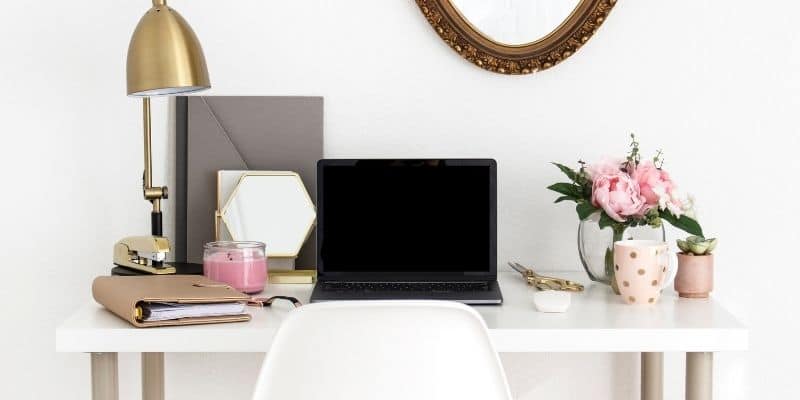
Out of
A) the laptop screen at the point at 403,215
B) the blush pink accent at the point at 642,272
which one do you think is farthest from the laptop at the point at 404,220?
the blush pink accent at the point at 642,272

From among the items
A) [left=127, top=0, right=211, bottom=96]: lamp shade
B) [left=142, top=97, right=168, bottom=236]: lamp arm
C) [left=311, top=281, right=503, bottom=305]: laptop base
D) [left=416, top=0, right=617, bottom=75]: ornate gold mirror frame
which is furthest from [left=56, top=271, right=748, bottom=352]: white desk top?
[left=416, top=0, right=617, bottom=75]: ornate gold mirror frame

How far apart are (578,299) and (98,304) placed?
2.81 ft

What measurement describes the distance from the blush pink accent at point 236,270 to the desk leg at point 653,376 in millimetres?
841

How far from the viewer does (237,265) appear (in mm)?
1543

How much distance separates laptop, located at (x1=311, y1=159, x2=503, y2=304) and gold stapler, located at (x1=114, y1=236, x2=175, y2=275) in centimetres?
29

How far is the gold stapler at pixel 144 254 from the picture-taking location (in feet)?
5.17

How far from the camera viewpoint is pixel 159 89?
155 centimetres

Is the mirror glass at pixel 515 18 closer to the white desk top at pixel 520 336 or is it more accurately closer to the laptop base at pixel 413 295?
the laptop base at pixel 413 295

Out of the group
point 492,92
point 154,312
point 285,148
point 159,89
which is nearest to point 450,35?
point 492,92

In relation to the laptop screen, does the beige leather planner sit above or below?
below

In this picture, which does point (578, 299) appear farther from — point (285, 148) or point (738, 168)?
point (285, 148)

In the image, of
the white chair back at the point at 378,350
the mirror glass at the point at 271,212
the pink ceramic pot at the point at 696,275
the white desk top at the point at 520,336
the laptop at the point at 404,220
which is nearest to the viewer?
the white chair back at the point at 378,350

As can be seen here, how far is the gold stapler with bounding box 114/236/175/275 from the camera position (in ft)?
5.17

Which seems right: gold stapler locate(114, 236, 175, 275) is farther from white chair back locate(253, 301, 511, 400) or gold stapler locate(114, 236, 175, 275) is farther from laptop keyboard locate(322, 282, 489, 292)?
white chair back locate(253, 301, 511, 400)
